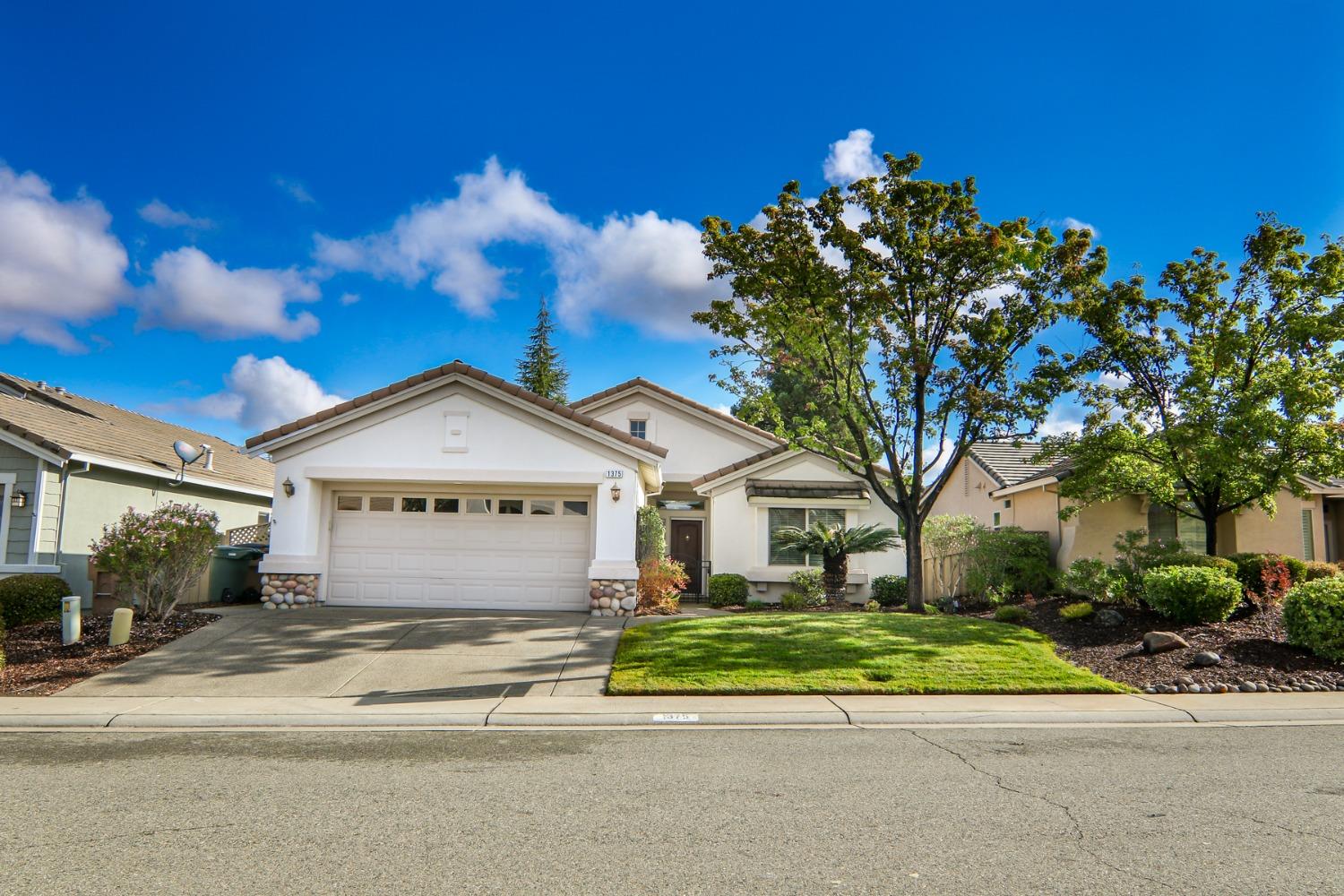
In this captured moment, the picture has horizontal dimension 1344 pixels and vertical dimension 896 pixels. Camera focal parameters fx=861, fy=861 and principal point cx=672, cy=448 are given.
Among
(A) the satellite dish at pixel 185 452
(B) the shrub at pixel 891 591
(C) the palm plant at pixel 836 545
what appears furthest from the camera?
(B) the shrub at pixel 891 591

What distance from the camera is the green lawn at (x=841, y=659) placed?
10.1 meters

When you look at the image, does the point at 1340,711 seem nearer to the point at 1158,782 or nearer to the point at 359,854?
the point at 1158,782

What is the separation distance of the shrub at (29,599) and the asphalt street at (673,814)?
7.70 meters

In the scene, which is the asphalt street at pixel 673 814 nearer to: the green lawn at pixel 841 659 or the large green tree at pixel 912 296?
the green lawn at pixel 841 659

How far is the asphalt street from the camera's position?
14.2 feet

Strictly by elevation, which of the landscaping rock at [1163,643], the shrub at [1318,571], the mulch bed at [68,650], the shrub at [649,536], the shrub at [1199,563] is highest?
the shrub at [649,536]

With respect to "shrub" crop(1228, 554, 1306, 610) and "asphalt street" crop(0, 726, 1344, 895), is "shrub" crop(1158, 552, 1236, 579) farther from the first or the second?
"asphalt street" crop(0, 726, 1344, 895)

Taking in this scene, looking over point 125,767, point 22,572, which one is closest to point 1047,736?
point 125,767

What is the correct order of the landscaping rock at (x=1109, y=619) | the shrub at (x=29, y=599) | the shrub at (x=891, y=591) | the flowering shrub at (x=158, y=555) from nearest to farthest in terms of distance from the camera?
1. the flowering shrub at (x=158, y=555)
2. the landscaping rock at (x=1109, y=619)
3. the shrub at (x=29, y=599)
4. the shrub at (x=891, y=591)

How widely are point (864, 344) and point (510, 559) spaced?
8.12 meters

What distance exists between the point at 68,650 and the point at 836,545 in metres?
13.3

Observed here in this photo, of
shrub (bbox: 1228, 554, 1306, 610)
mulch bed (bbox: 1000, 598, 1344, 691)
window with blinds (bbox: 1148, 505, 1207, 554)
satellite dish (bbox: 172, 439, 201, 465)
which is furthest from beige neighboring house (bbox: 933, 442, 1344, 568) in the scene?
satellite dish (bbox: 172, 439, 201, 465)

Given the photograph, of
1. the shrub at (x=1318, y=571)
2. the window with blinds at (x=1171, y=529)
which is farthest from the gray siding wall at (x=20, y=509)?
the window with blinds at (x=1171, y=529)

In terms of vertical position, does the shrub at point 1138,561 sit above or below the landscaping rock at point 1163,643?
above
